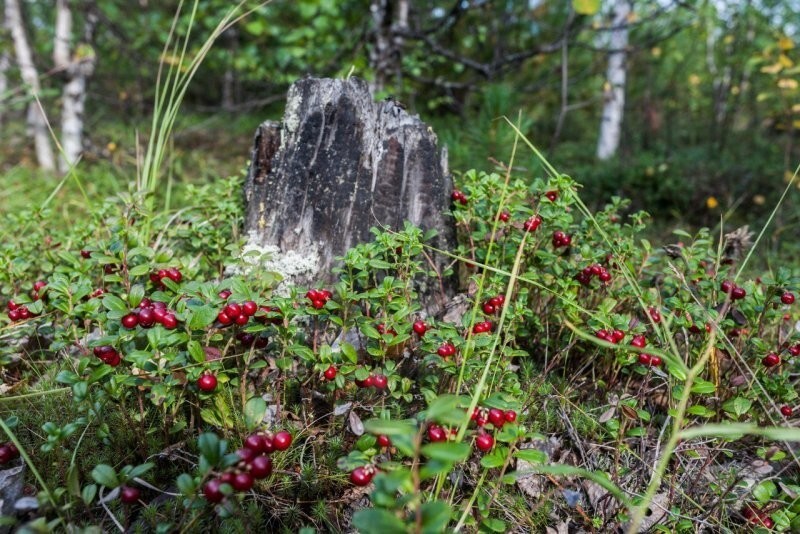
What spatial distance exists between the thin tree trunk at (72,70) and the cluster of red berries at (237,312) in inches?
201

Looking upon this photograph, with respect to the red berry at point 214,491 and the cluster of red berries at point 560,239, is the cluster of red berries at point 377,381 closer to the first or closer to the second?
the red berry at point 214,491

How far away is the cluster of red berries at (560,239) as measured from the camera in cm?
230

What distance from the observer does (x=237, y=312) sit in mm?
1688

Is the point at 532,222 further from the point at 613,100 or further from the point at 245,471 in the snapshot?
the point at 613,100

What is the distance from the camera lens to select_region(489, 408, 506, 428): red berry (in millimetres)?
1507

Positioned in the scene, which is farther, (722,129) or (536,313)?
(722,129)

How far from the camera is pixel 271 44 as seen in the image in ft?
25.4

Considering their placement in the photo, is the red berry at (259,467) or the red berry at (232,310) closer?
the red berry at (259,467)

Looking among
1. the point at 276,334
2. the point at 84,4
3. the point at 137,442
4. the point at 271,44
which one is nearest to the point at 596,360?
the point at 276,334

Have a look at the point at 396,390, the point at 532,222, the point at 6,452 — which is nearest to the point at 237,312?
the point at 396,390

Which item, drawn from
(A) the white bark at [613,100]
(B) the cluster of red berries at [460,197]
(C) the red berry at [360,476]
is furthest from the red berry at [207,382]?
(A) the white bark at [613,100]

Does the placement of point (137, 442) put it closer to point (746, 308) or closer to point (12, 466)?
point (12, 466)

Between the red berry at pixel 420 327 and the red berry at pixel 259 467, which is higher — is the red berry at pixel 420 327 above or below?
above

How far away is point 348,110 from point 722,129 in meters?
7.20
